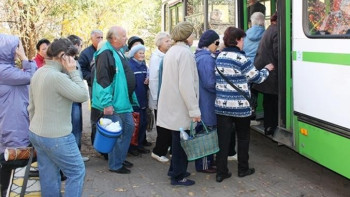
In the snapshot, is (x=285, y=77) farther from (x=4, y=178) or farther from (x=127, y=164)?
(x=4, y=178)

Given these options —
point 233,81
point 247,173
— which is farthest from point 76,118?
point 247,173

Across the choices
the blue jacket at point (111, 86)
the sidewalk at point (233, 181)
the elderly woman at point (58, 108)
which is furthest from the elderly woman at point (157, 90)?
the elderly woman at point (58, 108)

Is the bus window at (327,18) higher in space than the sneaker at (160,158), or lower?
higher

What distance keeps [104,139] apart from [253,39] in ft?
8.88

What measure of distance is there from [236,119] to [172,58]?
1.05 meters

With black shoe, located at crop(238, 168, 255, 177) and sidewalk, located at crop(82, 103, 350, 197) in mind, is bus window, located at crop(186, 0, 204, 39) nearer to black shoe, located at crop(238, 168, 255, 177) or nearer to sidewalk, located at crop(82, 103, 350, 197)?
sidewalk, located at crop(82, 103, 350, 197)

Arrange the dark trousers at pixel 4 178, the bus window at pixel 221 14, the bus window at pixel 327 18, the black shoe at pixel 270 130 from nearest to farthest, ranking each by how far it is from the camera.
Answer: the bus window at pixel 327 18, the dark trousers at pixel 4 178, the black shoe at pixel 270 130, the bus window at pixel 221 14

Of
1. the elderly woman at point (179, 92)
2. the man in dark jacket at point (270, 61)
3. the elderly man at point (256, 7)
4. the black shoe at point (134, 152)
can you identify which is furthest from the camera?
the elderly man at point (256, 7)

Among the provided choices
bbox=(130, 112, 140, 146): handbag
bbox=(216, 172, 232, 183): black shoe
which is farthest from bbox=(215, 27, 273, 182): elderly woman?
bbox=(130, 112, 140, 146): handbag

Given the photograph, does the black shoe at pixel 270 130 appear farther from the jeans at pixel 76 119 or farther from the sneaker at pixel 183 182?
Answer: the jeans at pixel 76 119

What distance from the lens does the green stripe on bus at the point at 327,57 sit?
370cm

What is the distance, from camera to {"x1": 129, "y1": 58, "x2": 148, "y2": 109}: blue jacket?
6.05m

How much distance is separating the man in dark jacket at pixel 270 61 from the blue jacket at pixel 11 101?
3.06 metres

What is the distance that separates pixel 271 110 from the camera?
18.9 feet
